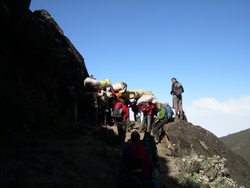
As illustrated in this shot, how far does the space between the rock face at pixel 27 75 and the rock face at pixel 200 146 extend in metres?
5.85

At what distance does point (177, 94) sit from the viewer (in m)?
16.4

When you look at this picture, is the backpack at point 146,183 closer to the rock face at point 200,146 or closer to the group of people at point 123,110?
the group of people at point 123,110

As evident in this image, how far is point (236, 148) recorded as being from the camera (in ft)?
106

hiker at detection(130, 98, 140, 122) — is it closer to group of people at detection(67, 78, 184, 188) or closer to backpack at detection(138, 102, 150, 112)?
group of people at detection(67, 78, 184, 188)

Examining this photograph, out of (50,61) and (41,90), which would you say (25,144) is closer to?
(41,90)

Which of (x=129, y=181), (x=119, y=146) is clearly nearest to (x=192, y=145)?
(x=119, y=146)

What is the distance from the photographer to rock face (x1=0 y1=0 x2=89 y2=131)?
9.77m

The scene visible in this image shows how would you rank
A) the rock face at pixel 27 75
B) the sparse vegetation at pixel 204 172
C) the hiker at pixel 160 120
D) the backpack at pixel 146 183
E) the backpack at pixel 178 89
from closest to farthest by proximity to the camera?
the backpack at pixel 146 183 → the rock face at pixel 27 75 → the sparse vegetation at pixel 204 172 → the hiker at pixel 160 120 → the backpack at pixel 178 89

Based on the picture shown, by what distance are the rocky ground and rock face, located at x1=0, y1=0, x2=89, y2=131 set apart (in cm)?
85

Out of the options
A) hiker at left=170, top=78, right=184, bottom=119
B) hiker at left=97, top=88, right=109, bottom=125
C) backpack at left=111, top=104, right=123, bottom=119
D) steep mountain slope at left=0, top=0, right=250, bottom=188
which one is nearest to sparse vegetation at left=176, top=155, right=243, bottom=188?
steep mountain slope at left=0, top=0, right=250, bottom=188

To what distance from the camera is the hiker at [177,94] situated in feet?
53.9

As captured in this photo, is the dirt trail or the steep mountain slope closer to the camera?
the steep mountain slope

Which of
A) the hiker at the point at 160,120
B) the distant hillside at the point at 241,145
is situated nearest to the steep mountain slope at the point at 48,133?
the hiker at the point at 160,120

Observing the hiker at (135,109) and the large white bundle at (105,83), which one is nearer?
the large white bundle at (105,83)
